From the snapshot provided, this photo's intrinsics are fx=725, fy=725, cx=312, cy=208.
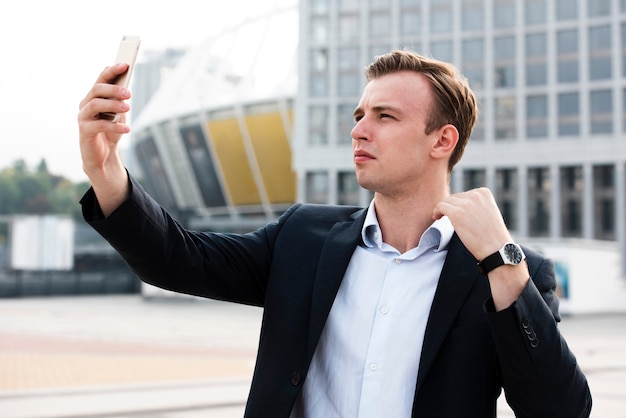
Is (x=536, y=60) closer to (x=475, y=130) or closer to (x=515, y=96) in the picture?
(x=515, y=96)

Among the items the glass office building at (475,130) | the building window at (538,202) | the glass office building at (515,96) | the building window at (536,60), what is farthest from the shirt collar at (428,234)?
the building window at (538,202)

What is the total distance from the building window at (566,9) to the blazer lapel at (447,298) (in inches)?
2068

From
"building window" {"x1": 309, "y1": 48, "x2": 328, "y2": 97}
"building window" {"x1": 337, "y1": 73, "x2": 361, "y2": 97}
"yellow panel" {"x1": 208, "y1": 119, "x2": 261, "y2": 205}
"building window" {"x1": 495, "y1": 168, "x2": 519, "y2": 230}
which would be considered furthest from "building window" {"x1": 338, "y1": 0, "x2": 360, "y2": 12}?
"building window" {"x1": 495, "y1": 168, "x2": 519, "y2": 230}

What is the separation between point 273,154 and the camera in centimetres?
5597

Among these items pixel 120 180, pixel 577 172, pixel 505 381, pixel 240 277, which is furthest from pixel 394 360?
pixel 577 172

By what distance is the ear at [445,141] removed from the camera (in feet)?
7.57

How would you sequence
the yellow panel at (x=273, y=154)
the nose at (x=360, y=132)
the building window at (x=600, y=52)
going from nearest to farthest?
1. the nose at (x=360, y=132)
2. the building window at (x=600, y=52)
3. the yellow panel at (x=273, y=154)

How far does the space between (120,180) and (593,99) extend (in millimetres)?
51284

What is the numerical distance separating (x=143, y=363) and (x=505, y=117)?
1703 inches

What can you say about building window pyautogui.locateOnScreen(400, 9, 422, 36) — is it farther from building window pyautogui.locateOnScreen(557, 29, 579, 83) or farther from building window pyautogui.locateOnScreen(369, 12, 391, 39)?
building window pyautogui.locateOnScreen(557, 29, 579, 83)

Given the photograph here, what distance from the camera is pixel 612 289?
98.1ft

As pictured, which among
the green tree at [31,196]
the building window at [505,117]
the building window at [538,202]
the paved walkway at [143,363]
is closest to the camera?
the paved walkway at [143,363]

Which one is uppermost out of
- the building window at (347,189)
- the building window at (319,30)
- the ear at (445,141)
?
the building window at (319,30)

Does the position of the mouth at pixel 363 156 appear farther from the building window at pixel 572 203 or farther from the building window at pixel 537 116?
the building window at pixel 572 203
